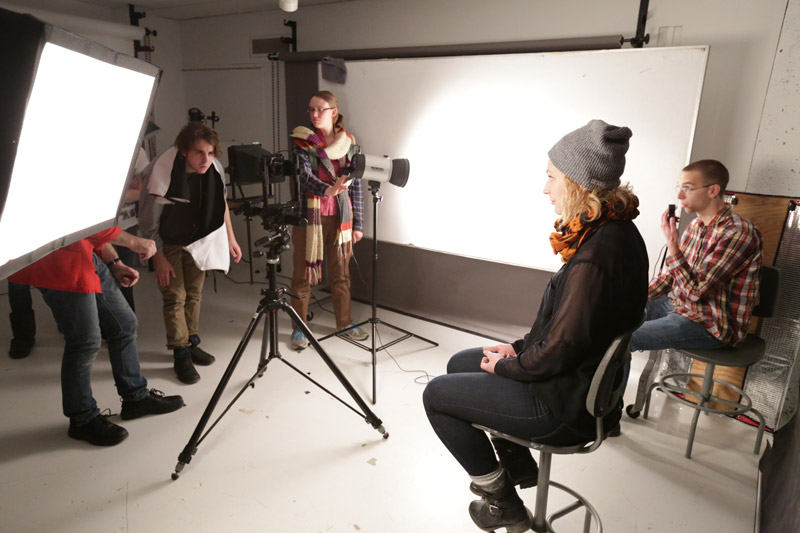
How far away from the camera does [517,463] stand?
5.01ft

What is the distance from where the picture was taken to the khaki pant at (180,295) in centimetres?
256

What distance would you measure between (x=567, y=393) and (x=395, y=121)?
2405 millimetres

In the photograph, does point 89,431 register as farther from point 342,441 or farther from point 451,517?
point 451,517

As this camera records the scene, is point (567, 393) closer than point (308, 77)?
Yes

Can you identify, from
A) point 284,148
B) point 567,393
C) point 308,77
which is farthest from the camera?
point 284,148

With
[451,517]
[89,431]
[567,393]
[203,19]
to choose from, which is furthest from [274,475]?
[203,19]

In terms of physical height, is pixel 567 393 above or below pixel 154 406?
above

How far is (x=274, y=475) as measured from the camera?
1951mm

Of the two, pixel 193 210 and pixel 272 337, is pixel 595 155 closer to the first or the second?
pixel 272 337

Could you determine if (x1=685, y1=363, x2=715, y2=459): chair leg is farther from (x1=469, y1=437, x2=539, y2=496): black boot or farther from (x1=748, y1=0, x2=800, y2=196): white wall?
(x1=469, y1=437, x2=539, y2=496): black boot

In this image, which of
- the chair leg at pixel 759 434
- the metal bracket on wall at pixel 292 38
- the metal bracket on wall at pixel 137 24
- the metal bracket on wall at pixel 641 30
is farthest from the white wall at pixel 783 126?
the metal bracket on wall at pixel 137 24

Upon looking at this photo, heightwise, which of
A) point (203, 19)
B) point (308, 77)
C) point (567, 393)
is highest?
point (203, 19)

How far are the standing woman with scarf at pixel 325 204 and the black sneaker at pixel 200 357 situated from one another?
49 cm

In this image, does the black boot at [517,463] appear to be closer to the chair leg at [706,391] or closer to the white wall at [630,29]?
the chair leg at [706,391]
